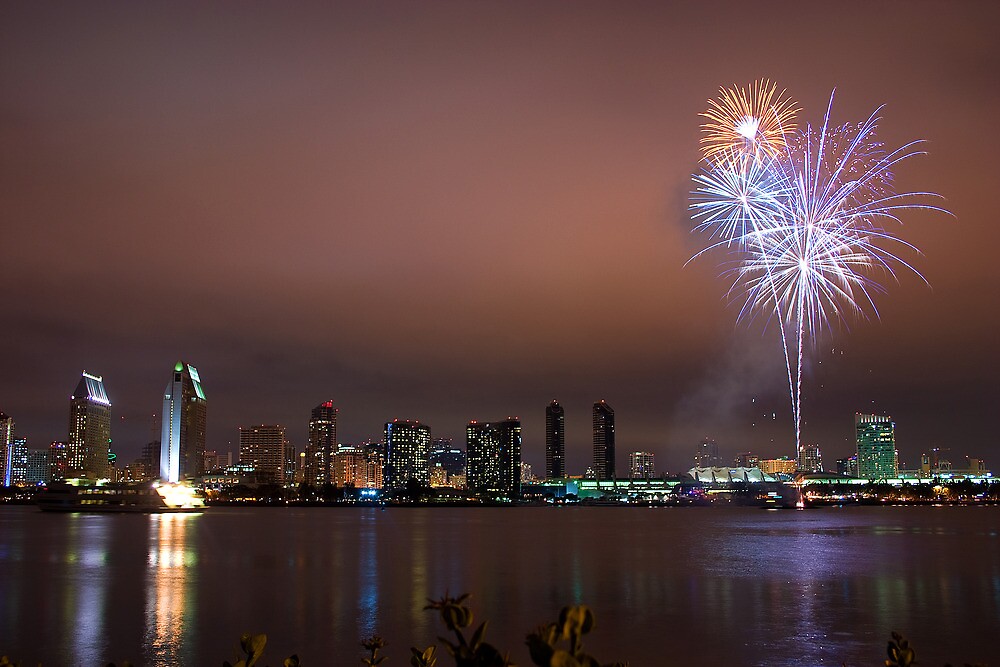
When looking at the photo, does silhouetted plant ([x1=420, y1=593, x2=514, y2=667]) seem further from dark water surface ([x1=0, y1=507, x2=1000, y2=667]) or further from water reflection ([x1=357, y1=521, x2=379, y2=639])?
water reflection ([x1=357, y1=521, x2=379, y2=639])

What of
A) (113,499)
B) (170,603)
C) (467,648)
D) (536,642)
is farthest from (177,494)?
(536,642)

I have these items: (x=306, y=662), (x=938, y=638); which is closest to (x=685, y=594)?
(x=938, y=638)

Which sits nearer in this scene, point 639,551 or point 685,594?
point 685,594

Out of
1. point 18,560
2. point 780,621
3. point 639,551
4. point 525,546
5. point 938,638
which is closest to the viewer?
point 938,638

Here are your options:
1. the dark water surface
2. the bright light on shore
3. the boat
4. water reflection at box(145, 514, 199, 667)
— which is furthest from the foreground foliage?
the bright light on shore

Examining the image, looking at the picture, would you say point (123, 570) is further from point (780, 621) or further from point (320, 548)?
point (780, 621)

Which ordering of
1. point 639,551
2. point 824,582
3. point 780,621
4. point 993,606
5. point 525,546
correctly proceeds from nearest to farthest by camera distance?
1. point 780,621
2. point 993,606
3. point 824,582
4. point 639,551
5. point 525,546

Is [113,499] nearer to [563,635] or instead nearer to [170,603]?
[170,603]

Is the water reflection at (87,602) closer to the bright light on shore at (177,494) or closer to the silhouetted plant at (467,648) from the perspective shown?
the silhouetted plant at (467,648)
